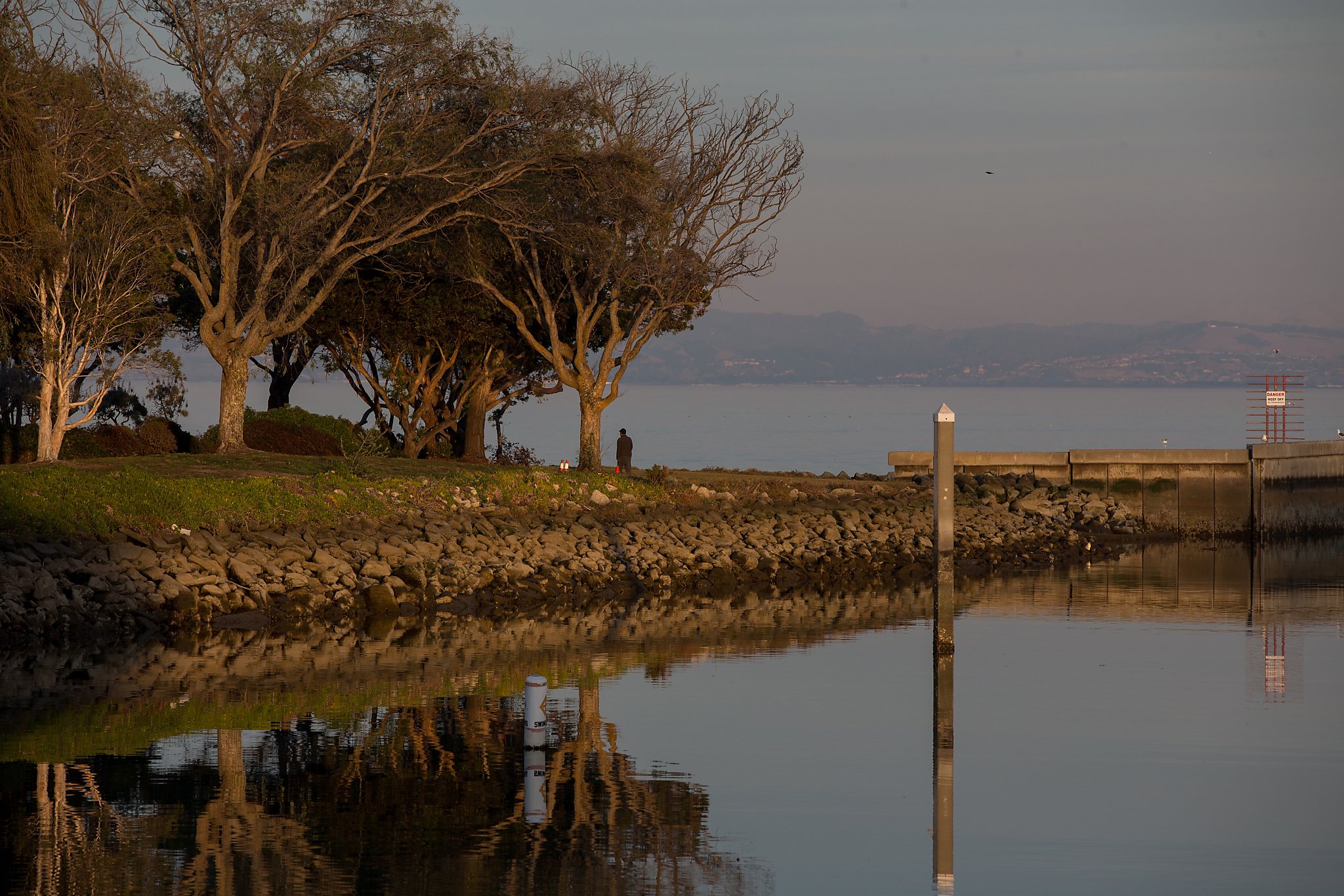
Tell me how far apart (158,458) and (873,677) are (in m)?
16.8

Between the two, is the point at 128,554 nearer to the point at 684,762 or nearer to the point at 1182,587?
the point at 684,762

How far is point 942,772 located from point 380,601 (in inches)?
476

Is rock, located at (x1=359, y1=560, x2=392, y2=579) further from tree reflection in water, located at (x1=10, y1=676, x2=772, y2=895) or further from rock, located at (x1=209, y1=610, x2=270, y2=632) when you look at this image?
tree reflection in water, located at (x1=10, y1=676, x2=772, y2=895)

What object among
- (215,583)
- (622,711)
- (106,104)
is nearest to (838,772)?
(622,711)

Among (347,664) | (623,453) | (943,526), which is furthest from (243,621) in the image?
(623,453)

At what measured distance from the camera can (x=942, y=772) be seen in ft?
46.6

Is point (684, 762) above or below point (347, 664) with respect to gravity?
below

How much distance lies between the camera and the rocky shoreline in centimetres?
2173

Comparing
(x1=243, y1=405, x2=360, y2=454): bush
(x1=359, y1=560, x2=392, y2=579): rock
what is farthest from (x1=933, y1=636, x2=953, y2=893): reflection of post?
(x1=243, y1=405, x2=360, y2=454): bush

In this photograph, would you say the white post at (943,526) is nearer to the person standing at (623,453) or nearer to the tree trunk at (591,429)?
the person standing at (623,453)

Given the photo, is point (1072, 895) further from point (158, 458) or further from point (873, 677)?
point (158, 458)

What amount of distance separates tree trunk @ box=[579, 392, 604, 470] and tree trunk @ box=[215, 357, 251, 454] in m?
8.21

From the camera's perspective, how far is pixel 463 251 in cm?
3634

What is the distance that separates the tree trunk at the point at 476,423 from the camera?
43062 millimetres
